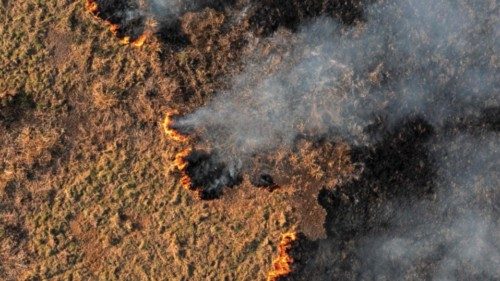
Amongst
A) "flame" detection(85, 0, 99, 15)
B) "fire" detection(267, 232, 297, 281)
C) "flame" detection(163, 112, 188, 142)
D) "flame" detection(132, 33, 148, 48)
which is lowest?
"fire" detection(267, 232, 297, 281)

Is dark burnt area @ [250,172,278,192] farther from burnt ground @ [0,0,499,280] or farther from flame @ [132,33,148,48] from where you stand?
flame @ [132,33,148,48]

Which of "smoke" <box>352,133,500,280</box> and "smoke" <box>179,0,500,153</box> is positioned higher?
"smoke" <box>179,0,500,153</box>

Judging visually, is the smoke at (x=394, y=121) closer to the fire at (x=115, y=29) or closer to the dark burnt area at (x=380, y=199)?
the dark burnt area at (x=380, y=199)

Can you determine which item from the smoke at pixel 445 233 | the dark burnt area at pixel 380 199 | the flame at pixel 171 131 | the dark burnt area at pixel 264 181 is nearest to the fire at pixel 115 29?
the flame at pixel 171 131

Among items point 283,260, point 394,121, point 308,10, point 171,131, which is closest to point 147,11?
point 171,131

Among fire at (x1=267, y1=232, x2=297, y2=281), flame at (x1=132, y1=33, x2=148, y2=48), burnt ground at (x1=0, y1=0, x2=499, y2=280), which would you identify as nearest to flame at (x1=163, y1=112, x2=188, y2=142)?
burnt ground at (x1=0, y1=0, x2=499, y2=280)

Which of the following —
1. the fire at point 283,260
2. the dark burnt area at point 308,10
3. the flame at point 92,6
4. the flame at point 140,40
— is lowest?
the fire at point 283,260

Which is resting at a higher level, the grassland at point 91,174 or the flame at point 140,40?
the flame at point 140,40
